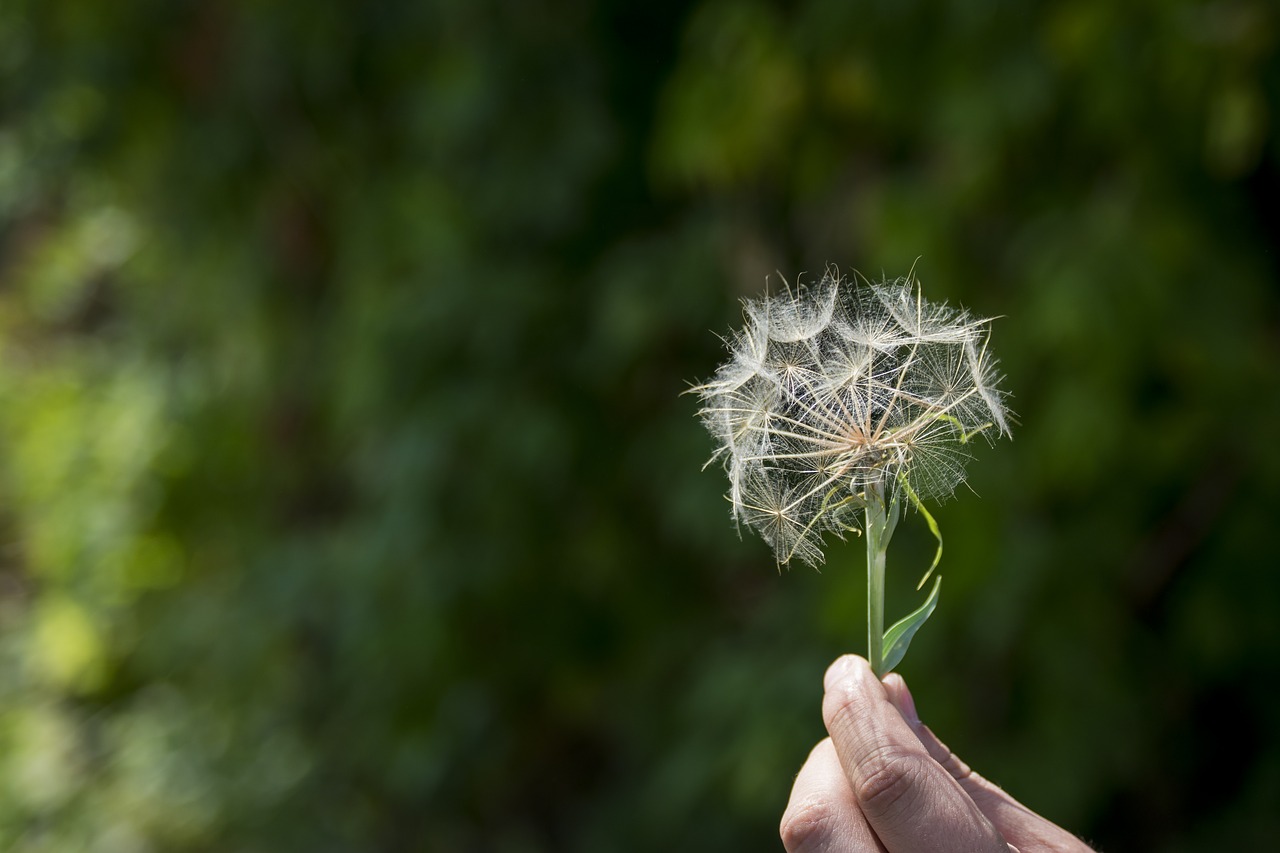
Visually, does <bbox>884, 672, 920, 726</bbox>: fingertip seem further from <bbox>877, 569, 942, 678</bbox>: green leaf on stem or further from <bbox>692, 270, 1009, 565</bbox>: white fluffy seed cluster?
<bbox>692, 270, 1009, 565</bbox>: white fluffy seed cluster

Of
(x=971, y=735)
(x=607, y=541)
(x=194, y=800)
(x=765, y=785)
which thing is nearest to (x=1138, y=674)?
(x=971, y=735)

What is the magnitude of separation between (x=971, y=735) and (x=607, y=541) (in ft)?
5.45

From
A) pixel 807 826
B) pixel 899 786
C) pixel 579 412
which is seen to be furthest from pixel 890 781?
pixel 579 412

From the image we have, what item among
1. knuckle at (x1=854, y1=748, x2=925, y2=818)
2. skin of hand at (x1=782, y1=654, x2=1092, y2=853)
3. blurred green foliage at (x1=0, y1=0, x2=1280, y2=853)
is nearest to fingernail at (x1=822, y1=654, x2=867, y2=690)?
skin of hand at (x1=782, y1=654, x2=1092, y2=853)

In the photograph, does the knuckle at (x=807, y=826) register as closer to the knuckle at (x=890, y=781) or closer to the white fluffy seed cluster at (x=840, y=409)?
the knuckle at (x=890, y=781)

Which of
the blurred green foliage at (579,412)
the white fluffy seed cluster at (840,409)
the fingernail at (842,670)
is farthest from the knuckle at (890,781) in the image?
the blurred green foliage at (579,412)

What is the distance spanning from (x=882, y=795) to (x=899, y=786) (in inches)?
1.0

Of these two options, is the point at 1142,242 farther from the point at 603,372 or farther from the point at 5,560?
the point at 5,560

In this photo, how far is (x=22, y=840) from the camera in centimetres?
543

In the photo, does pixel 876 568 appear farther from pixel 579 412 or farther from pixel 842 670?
pixel 579 412

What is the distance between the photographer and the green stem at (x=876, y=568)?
4.81 ft

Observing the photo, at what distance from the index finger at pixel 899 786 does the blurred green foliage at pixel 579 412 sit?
1933 millimetres

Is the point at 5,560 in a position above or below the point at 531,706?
above

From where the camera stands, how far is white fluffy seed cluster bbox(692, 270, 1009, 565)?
159 cm
